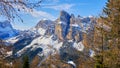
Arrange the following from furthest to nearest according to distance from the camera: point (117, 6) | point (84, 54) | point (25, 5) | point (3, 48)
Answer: point (84, 54) < point (117, 6) < point (3, 48) < point (25, 5)

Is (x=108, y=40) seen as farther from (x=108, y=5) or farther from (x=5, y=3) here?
(x=5, y=3)

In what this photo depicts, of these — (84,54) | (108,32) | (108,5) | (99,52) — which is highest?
(108,5)

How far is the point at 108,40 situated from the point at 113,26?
2361 mm

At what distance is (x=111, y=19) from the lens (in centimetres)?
3525

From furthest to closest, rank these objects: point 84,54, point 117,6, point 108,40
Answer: point 84,54, point 108,40, point 117,6

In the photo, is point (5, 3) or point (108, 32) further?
point (108, 32)

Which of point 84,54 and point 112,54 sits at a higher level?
point 112,54

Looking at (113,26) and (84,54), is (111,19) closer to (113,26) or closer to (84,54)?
(113,26)

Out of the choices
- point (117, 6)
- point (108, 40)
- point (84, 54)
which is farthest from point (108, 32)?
point (84, 54)

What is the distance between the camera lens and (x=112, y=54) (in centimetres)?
3472

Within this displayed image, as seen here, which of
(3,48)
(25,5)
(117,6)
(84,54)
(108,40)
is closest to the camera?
(25,5)

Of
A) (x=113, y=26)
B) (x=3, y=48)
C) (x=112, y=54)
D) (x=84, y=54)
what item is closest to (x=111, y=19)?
(x=113, y=26)

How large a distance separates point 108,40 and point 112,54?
203 centimetres

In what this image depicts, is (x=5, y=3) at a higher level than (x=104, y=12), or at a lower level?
higher
